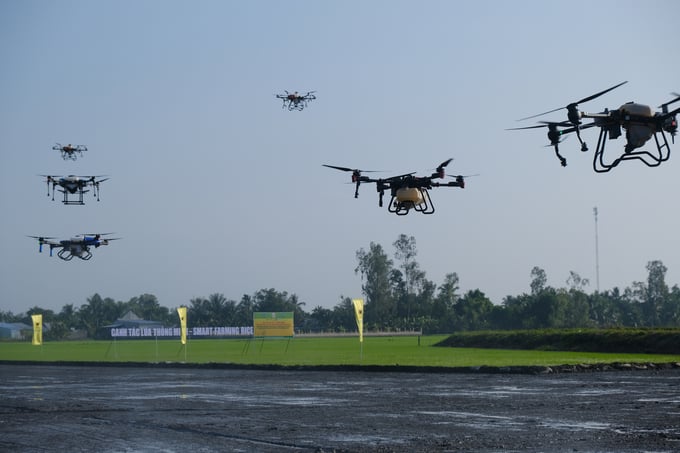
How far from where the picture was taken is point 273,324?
6550cm

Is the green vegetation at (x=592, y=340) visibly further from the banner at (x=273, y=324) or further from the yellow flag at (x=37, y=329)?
the yellow flag at (x=37, y=329)

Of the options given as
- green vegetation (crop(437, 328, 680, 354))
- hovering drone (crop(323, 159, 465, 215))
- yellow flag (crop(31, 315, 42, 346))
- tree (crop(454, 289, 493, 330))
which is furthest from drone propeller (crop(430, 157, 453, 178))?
tree (crop(454, 289, 493, 330))

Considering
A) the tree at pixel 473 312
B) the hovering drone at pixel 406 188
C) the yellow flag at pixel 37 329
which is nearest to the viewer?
the hovering drone at pixel 406 188

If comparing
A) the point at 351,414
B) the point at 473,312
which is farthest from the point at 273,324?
the point at 473,312

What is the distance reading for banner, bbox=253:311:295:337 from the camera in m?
64.8

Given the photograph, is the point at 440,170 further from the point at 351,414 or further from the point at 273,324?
the point at 273,324

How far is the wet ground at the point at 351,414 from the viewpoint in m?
17.2

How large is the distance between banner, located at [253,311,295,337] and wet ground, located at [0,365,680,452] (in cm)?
2670

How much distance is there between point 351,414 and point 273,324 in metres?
43.0

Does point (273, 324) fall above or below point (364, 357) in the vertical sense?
above

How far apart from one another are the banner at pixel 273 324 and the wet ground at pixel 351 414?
87.6ft

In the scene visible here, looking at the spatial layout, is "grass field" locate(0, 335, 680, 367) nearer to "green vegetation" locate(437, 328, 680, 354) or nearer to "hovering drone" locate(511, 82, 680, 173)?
"green vegetation" locate(437, 328, 680, 354)

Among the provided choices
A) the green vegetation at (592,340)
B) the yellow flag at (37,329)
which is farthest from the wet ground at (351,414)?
the yellow flag at (37,329)

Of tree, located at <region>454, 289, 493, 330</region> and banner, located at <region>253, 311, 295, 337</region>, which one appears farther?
tree, located at <region>454, 289, 493, 330</region>
